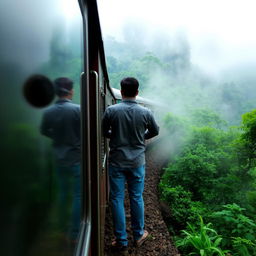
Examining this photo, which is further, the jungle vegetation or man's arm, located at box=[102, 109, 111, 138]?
the jungle vegetation

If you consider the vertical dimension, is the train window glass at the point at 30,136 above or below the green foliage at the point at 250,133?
above

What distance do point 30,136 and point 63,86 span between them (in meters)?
0.37

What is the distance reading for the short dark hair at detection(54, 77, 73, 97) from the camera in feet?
2.80

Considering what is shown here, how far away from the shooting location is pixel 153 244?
359cm

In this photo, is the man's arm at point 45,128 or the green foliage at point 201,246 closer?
the man's arm at point 45,128

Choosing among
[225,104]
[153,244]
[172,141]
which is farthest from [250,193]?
[225,104]

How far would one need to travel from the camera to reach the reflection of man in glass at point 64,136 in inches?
31.7

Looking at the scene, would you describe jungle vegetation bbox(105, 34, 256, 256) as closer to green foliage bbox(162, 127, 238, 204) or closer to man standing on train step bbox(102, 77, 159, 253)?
green foliage bbox(162, 127, 238, 204)

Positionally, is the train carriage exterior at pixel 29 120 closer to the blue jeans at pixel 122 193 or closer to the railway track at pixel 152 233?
the blue jeans at pixel 122 193

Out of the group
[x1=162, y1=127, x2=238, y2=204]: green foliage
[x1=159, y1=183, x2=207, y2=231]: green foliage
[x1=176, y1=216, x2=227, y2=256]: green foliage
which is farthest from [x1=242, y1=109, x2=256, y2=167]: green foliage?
[x1=176, y1=216, x2=227, y2=256]: green foliage

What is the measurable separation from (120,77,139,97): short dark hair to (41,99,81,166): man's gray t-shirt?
1.69m

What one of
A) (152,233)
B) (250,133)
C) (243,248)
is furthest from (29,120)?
(250,133)

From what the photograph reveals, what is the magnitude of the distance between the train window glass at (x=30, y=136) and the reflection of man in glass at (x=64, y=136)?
0.01 m

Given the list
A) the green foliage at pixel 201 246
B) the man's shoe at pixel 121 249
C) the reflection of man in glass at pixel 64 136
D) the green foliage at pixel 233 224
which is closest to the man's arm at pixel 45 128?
the reflection of man in glass at pixel 64 136
